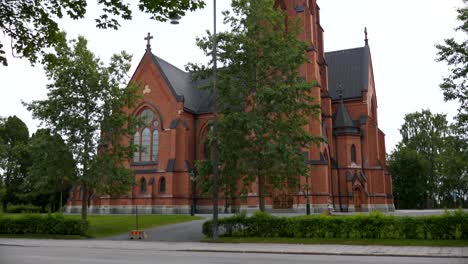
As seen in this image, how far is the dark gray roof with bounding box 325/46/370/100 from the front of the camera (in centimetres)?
4941

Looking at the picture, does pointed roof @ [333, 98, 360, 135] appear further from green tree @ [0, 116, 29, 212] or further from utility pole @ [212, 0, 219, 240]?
green tree @ [0, 116, 29, 212]

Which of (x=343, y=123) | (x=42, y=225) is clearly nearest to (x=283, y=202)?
(x=343, y=123)

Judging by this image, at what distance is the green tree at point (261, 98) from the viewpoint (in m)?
22.8

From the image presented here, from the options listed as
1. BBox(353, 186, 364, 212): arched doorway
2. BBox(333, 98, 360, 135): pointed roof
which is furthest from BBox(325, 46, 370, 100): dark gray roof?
BBox(353, 186, 364, 212): arched doorway

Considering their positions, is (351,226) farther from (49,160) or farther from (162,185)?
(162,185)

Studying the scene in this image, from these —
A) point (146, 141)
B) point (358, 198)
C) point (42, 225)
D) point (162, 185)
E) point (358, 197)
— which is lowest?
point (42, 225)

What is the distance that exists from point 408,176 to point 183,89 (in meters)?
37.5

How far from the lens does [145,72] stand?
4881 centimetres

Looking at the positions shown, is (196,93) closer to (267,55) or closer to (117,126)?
(117,126)

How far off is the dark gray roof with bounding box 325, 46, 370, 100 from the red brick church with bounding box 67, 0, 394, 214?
0.40ft

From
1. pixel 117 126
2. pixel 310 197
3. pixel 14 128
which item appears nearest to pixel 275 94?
pixel 117 126

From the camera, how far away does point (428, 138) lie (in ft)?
229

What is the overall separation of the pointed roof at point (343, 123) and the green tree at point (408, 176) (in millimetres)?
21729

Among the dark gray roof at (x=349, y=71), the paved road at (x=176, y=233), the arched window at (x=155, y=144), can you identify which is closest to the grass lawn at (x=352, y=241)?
the paved road at (x=176, y=233)
